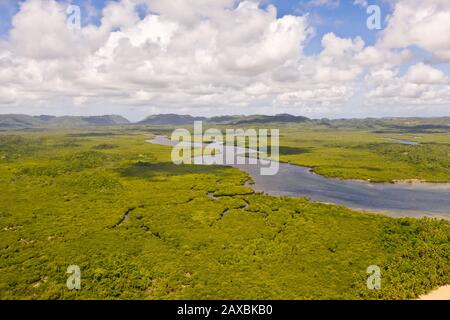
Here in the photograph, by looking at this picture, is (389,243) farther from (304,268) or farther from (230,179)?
(230,179)

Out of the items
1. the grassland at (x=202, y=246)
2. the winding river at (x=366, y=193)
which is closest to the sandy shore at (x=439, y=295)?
the grassland at (x=202, y=246)

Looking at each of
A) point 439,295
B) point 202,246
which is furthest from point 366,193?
point 202,246

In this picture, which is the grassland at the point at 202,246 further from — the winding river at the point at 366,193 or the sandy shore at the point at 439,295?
the winding river at the point at 366,193

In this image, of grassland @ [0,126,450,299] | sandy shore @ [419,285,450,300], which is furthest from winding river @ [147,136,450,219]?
sandy shore @ [419,285,450,300]

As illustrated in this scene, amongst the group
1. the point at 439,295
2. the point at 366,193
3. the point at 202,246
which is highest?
the point at 366,193

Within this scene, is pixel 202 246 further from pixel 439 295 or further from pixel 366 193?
pixel 366 193

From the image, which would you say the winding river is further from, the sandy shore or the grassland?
the sandy shore
